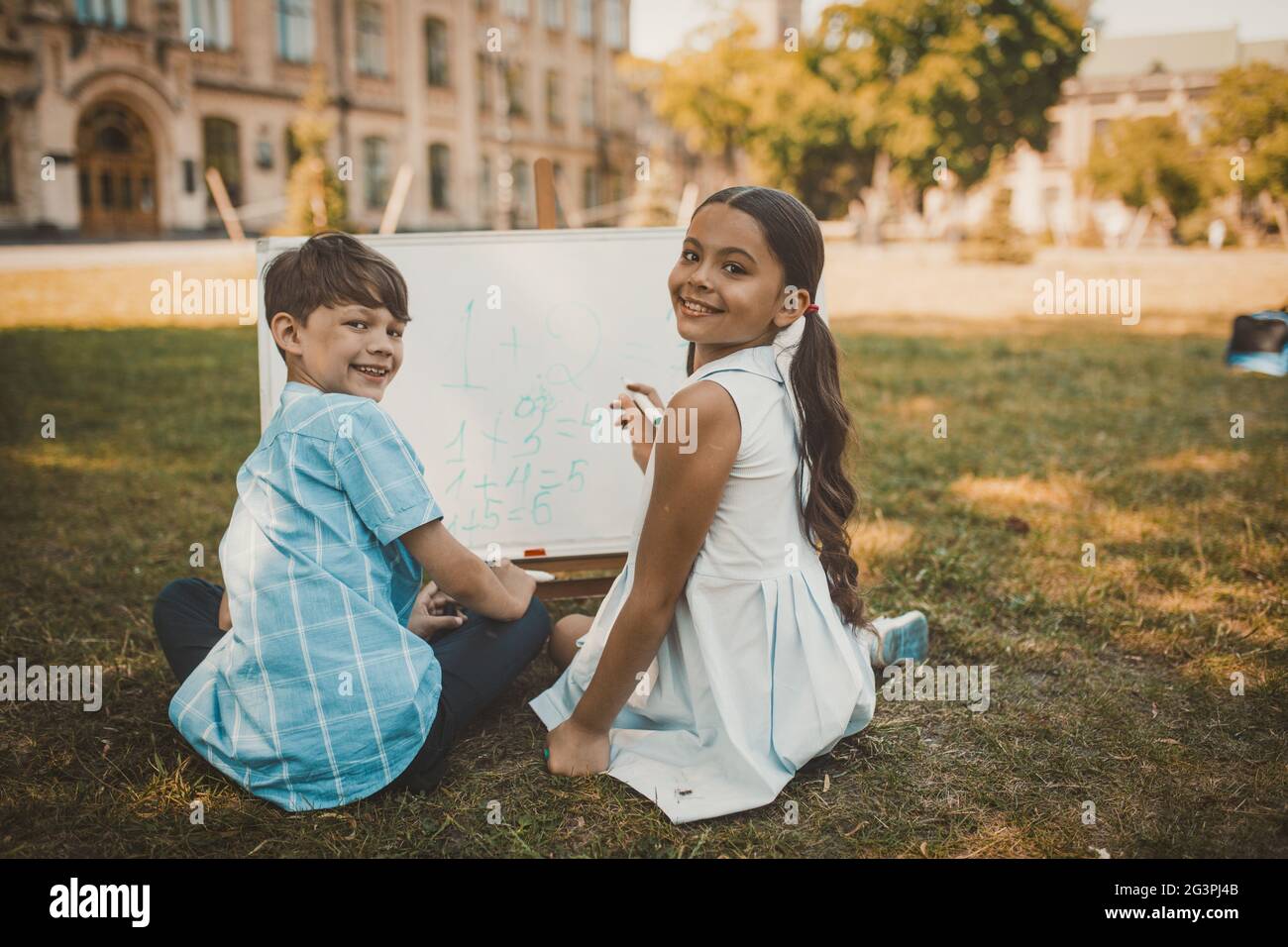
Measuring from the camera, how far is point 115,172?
76.9 feet

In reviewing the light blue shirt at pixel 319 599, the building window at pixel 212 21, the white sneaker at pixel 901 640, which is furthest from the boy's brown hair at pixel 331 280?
the building window at pixel 212 21

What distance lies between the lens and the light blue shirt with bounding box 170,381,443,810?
2.20 m

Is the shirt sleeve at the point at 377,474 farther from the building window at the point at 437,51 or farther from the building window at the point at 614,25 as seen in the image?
the building window at the point at 614,25

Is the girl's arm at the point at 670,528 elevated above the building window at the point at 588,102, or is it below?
below

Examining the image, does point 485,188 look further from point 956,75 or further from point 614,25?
point 956,75

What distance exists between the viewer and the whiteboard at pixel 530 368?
3.29 meters

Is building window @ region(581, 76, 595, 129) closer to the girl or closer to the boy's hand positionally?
the boy's hand

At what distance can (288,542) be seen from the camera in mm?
2203

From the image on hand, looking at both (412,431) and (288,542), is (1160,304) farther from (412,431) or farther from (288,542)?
(288,542)

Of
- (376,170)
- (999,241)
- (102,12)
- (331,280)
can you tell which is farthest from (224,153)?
(331,280)

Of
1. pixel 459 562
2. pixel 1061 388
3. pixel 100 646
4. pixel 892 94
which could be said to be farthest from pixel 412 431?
pixel 892 94

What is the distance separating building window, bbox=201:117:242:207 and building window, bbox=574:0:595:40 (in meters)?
14.1

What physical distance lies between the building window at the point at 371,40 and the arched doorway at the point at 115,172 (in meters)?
6.83

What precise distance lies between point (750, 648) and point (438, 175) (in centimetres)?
3054
